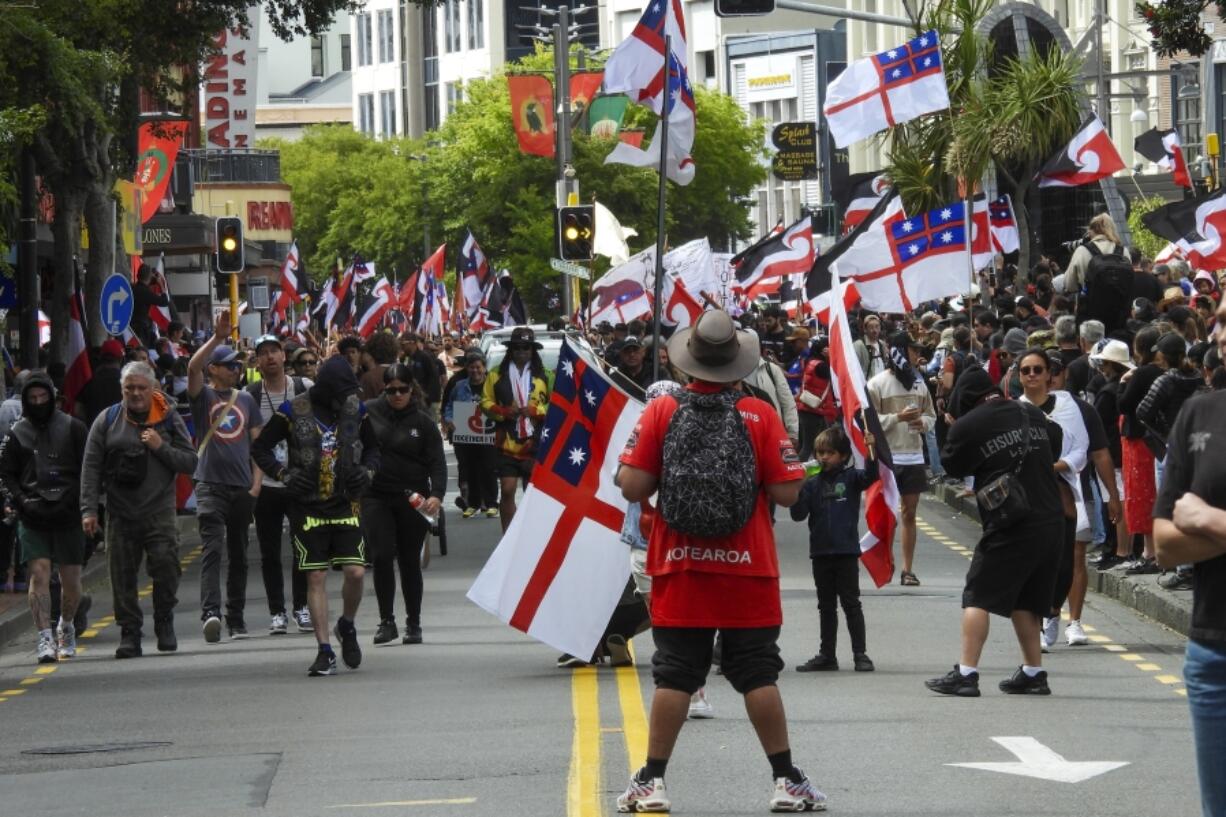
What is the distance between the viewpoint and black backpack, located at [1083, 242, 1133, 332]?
2206cm

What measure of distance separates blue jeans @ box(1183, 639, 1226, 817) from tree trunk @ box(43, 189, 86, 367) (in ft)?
70.9

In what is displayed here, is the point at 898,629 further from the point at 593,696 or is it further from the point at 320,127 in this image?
the point at 320,127

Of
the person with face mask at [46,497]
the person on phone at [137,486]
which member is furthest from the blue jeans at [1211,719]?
the person with face mask at [46,497]

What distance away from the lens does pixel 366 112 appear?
459ft

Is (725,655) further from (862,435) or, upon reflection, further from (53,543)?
(53,543)

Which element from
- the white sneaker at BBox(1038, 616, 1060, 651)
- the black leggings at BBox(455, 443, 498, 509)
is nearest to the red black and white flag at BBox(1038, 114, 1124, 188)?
the black leggings at BBox(455, 443, 498, 509)

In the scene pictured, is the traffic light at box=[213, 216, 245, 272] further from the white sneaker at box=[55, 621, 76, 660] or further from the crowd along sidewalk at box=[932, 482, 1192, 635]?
the white sneaker at box=[55, 621, 76, 660]

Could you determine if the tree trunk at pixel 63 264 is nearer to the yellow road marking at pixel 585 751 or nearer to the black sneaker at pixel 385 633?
the black sneaker at pixel 385 633

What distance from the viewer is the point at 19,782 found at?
10812 millimetres

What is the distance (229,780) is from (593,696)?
8.77ft

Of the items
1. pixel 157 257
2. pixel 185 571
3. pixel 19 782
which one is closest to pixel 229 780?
pixel 19 782

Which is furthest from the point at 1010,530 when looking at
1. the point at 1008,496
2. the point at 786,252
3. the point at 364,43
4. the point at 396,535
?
the point at 364,43

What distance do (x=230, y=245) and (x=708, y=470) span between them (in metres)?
25.2

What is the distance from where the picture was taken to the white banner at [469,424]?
24.0 meters
